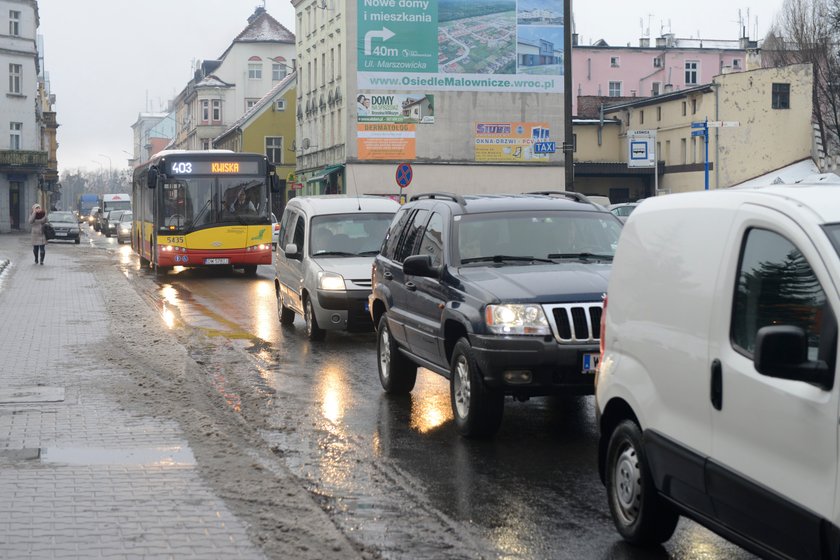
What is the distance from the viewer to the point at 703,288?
5.11m

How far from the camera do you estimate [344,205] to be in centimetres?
1767

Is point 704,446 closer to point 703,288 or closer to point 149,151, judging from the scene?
point 703,288

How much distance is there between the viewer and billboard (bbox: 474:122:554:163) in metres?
61.5

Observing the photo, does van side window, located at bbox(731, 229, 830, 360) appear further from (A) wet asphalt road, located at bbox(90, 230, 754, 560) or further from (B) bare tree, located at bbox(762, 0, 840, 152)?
(B) bare tree, located at bbox(762, 0, 840, 152)

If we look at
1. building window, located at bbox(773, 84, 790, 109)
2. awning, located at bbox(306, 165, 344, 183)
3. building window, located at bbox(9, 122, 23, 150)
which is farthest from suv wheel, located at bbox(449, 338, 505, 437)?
building window, located at bbox(9, 122, 23, 150)

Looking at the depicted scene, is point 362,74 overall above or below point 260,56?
below

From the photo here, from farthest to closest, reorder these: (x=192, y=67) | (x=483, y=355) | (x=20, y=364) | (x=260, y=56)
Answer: (x=192, y=67), (x=260, y=56), (x=20, y=364), (x=483, y=355)

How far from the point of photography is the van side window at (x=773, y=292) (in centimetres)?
447

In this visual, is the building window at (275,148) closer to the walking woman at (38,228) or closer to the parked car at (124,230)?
the parked car at (124,230)

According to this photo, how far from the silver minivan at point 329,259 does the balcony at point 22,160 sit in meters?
65.6

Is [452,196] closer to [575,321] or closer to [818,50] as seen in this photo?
[575,321]

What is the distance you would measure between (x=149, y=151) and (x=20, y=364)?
571ft

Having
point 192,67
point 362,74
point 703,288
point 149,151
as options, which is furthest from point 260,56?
point 703,288

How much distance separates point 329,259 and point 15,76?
74.0 metres
